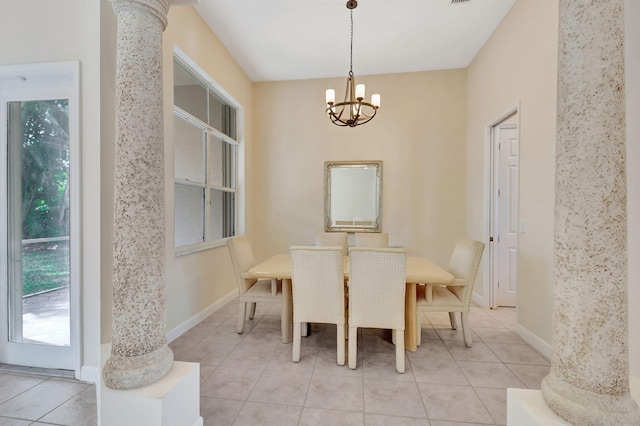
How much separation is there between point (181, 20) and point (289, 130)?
2.08 metres

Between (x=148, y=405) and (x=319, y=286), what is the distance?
1247 mm

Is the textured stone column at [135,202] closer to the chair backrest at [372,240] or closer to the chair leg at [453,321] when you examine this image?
the chair backrest at [372,240]

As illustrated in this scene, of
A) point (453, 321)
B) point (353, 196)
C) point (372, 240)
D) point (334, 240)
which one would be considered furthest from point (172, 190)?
point (453, 321)

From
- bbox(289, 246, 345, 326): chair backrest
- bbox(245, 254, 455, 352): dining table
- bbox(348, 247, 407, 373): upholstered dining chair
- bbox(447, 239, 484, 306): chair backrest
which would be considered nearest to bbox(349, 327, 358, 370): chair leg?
bbox(348, 247, 407, 373): upholstered dining chair

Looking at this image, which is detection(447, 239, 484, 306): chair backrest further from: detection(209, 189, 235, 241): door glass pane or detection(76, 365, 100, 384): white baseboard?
detection(76, 365, 100, 384): white baseboard

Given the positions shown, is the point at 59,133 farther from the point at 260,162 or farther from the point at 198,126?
the point at 260,162

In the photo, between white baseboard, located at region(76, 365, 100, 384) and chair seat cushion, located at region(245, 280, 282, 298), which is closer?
white baseboard, located at region(76, 365, 100, 384)

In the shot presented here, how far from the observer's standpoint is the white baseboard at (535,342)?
242 centimetres

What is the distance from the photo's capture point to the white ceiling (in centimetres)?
296

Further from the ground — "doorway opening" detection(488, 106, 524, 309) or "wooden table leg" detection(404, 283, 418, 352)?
"doorway opening" detection(488, 106, 524, 309)

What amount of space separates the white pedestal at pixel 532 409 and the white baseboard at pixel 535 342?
48.0 inches

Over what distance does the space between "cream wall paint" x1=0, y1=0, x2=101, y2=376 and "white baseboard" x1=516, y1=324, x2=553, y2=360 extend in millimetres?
3507

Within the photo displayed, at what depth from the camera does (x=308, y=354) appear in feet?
8.07

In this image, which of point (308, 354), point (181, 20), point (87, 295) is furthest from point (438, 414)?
point (181, 20)
